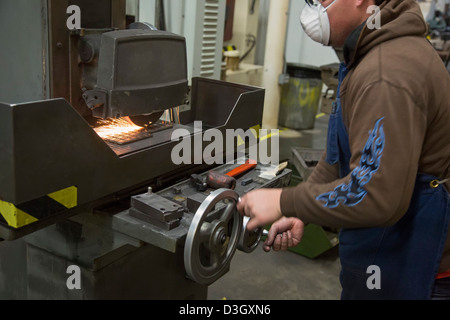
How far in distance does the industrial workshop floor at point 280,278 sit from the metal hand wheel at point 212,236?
1.10 meters

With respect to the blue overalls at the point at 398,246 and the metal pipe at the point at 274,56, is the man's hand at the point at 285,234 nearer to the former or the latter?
the blue overalls at the point at 398,246

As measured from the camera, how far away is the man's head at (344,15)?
2.99 ft

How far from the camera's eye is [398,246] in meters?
0.99

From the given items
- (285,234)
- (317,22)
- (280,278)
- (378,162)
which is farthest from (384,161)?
(280,278)

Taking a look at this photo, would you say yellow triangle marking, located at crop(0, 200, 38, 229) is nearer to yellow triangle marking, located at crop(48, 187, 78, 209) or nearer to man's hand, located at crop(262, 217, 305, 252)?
yellow triangle marking, located at crop(48, 187, 78, 209)

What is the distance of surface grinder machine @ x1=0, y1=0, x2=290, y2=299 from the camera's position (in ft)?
2.77

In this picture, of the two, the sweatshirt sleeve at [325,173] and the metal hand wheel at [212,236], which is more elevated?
the sweatshirt sleeve at [325,173]

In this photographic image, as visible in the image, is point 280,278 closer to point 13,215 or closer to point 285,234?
point 285,234

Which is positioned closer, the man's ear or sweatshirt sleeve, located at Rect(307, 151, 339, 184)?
the man's ear

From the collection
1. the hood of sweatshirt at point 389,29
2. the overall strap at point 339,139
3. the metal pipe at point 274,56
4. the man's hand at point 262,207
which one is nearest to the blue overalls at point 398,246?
the overall strap at point 339,139

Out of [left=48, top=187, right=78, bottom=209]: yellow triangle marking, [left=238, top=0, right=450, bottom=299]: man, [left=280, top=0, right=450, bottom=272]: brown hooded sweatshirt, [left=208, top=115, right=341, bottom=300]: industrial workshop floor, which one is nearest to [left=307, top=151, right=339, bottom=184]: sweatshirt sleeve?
[left=238, top=0, right=450, bottom=299]: man

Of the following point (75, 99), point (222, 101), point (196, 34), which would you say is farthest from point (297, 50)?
point (75, 99)

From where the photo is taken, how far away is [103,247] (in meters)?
1.12

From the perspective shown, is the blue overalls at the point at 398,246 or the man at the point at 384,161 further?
the blue overalls at the point at 398,246
